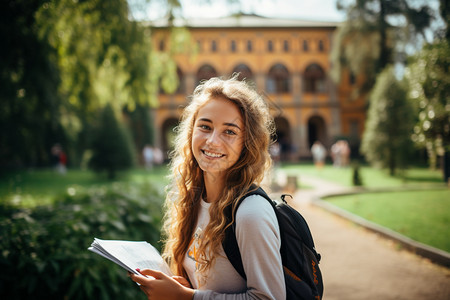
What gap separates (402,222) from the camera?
6461 millimetres

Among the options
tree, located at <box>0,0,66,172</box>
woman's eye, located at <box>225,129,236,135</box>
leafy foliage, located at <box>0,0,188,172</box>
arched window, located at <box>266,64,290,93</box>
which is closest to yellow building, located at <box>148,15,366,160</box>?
arched window, located at <box>266,64,290,93</box>

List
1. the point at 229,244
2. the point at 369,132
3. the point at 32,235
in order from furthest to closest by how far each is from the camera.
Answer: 1. the point at 369,132
2. the point at 32,235
3. the point at 229,244

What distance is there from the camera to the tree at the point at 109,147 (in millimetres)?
17328

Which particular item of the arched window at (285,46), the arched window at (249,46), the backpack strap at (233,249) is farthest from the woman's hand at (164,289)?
the arched window at (285,46)

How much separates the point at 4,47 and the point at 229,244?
5.22m

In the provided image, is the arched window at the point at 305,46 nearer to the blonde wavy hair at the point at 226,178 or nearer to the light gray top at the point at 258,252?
the blonde wavy hair at the point at 226,178

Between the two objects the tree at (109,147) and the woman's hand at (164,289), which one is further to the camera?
the tree at (109,147)

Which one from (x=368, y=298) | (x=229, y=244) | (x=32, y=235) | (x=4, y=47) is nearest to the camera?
(x=229, y=244)

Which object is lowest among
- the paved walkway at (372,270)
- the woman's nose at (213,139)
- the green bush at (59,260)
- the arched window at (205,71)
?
A: the paved walkway at (372,270)

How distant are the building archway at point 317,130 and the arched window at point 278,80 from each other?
18.8 feet

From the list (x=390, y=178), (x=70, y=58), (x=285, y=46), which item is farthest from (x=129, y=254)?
(x=285, y=46)

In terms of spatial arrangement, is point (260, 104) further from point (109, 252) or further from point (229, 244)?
point (109, 252)

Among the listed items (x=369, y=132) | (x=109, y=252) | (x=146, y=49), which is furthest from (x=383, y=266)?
(x=369, y=132)

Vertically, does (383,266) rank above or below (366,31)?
below
